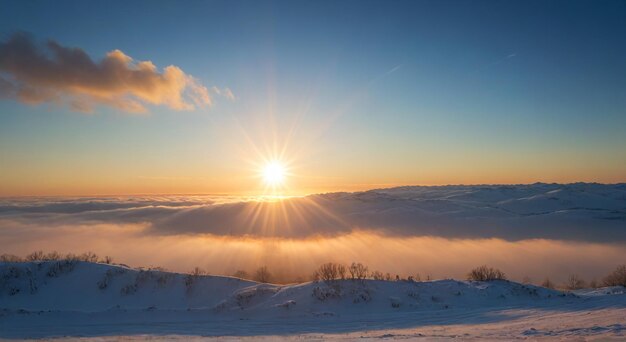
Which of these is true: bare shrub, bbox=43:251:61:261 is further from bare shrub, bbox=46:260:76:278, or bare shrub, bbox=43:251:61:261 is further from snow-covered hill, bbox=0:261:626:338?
bare shrub, bbox=46:260:76:278

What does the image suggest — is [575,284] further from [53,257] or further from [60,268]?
[53,257]

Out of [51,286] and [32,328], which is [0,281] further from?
[32,328]

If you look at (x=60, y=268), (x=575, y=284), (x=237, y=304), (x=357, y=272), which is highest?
(x=60, y=268)

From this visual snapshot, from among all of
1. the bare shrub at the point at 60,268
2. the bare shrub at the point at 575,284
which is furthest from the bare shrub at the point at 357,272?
the bare shrub at the point at 60,268

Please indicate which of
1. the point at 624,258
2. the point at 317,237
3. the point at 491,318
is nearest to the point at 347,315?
the point at 491,318

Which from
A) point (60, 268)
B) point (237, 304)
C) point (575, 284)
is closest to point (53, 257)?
point (60, 268)

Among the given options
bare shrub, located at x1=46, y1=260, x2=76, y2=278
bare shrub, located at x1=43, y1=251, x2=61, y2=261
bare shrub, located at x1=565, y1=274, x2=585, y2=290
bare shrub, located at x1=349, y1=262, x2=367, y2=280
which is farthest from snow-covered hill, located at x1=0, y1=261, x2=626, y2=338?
bare shrub, located at x1=565, y1=274, x2=585, y2=290

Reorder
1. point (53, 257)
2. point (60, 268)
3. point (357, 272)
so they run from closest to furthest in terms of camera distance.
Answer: point (60, 268) → point (357, 272) → point (53, 257)

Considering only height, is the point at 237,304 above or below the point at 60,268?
below

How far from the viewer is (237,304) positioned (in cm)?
1666

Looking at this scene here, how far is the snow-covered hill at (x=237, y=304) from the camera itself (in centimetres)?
1325

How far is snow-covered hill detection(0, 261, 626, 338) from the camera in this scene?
43.5ft

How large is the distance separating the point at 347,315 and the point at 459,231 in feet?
261

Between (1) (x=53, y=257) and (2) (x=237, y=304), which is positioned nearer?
(2) (x=237, y=304)
